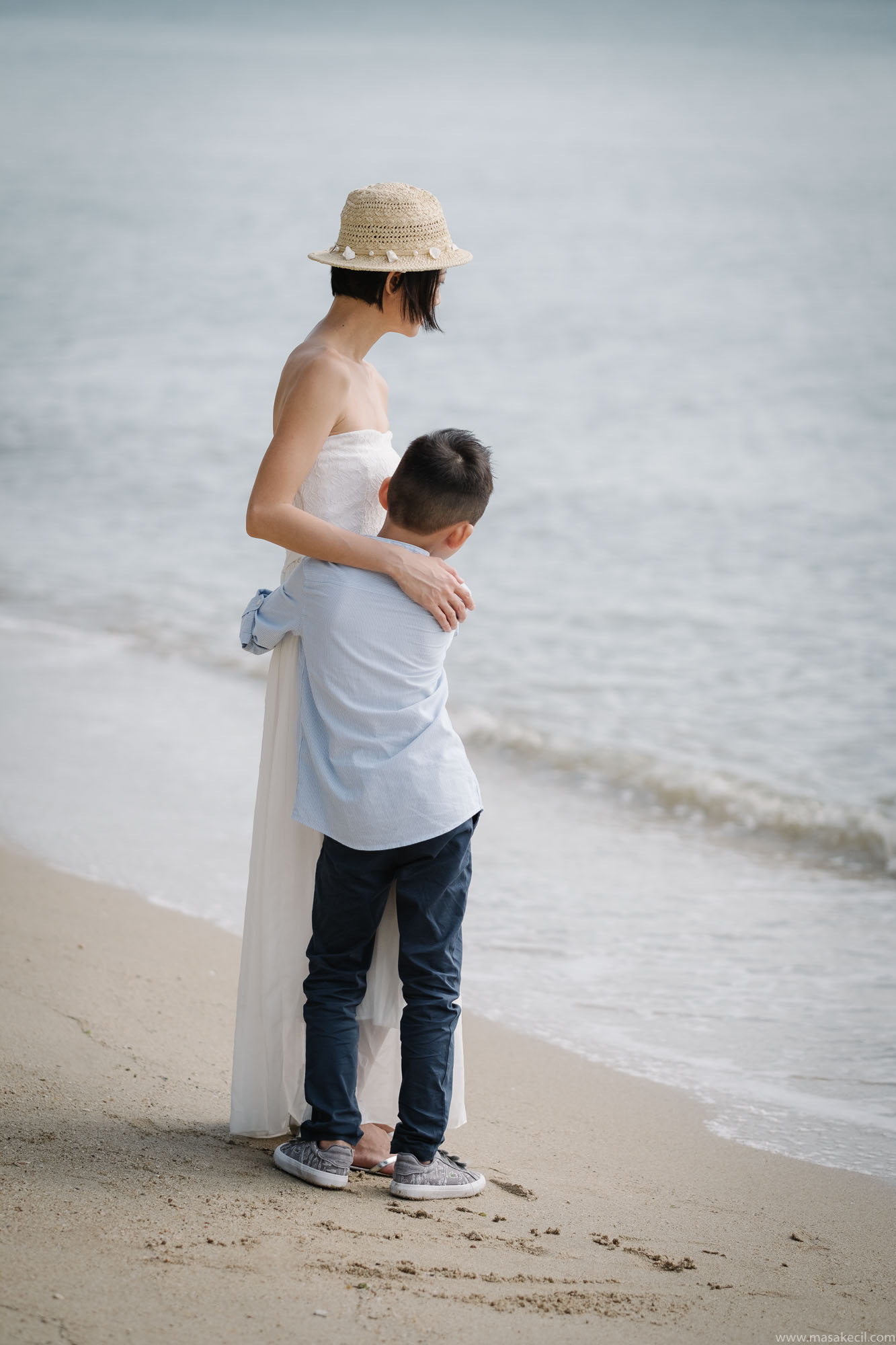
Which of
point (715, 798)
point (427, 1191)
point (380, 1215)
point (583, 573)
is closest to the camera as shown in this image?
point (380, 1215)

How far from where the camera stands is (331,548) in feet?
7.61

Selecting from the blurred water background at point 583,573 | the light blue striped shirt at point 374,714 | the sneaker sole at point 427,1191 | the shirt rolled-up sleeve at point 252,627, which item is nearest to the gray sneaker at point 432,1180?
the sneaker sole at point 427,1191

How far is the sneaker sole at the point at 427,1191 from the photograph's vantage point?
2383 mm

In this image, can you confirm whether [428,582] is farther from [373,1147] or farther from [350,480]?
[373,1147]

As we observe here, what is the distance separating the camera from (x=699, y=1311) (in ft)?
6.78

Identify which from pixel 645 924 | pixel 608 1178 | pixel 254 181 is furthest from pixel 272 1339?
pixel 254 181

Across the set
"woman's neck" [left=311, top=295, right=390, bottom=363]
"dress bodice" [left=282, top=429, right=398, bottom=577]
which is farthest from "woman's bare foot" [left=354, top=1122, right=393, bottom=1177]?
"woman's neck" [left=311, top=295, right=390, bottom=363]

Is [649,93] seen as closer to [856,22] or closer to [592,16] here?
[856,22]

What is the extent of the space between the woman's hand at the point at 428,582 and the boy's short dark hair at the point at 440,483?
0.24 feet

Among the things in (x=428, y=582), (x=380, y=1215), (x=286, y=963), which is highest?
(x=428, y=582)

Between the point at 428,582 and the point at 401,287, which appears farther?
the point at 401,287

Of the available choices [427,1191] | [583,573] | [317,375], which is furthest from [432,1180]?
[583,573]

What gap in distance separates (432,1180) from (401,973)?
39 cm

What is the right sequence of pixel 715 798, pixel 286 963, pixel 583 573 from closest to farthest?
pixel 286 963, pixel 715 798, pixel 583 573
